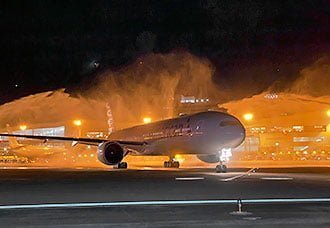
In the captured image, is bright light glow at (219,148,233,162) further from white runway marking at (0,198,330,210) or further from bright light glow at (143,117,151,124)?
bright light glow at (143,117,151,124)

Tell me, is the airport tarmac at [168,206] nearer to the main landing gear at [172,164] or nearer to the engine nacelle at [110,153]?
the engine nacelle at [110,153]

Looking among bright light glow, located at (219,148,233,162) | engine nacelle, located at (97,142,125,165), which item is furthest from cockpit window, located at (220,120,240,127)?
engine nacelle, located at (97,142,125,165)

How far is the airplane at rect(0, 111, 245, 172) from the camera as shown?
39906 mm

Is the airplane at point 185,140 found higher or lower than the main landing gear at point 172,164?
higher

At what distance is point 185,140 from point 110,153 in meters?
6.97

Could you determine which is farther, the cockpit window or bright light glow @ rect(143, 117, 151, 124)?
bright light glow @ rect(143, 117, 151, 124)

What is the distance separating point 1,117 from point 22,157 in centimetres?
1663

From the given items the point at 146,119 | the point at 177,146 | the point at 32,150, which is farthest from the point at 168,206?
the point at 32,150

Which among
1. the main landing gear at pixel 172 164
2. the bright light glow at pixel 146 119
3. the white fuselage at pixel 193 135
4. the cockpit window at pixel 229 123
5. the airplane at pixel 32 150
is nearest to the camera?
the white fuselage at pixel 193 135

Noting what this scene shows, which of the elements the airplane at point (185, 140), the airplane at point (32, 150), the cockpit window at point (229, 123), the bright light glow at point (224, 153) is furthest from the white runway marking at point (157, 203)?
the airplane at point (32, 150)

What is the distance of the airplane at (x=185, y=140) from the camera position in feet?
131

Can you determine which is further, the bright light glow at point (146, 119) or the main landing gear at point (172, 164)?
the bright light glow at point (146, 119)

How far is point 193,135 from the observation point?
4222cm

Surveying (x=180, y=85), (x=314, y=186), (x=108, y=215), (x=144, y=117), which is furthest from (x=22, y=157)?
(x=108, y=215)
